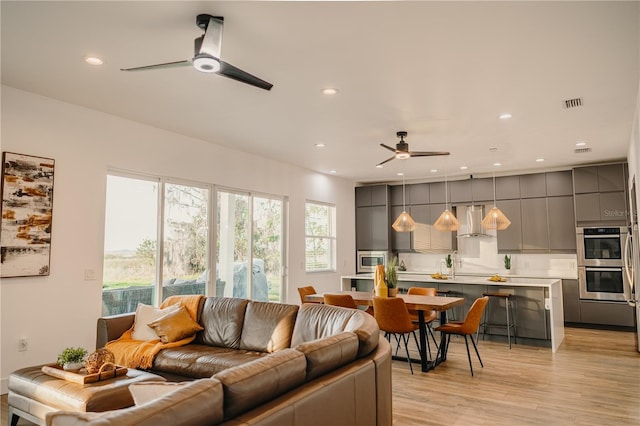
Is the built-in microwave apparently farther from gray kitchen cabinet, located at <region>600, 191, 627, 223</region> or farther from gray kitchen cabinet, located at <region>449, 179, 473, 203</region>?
gray kitchen cabinet, located at <region>600, 191, 627, 223</region>

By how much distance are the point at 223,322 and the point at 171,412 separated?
9.47 feet

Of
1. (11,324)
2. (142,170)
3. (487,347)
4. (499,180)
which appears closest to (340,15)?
(142,170)

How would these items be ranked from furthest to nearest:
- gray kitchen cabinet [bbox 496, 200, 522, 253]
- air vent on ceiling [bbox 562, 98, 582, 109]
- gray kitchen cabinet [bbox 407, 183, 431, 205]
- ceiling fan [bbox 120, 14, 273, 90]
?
gray kitchen cabinet [bbox 407, 183, 431, 205]
gray kitchen cabinet [bbox 496, 200, 522, 253]
air vent on ceiling [bbox 562, 98, 582, 109]
ceiling fan [bbox 120, 14, 273, 90]

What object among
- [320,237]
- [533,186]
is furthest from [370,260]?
[533,186]

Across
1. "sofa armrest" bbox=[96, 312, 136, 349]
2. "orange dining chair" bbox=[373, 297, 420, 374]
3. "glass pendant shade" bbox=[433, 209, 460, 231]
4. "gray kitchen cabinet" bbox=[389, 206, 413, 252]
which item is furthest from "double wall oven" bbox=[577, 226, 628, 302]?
"sofa armrest" bbox=[96, 312, 136, 349]

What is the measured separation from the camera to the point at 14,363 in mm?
3986

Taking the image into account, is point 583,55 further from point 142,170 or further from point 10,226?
point 10,226

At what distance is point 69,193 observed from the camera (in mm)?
4469

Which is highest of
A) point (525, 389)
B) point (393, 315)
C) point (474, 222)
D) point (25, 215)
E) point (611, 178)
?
point (611, 178)

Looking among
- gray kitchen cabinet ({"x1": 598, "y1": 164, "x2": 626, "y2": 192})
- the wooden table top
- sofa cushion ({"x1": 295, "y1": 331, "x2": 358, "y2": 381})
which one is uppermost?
gray kitchen cabinet ({"x1": 598, "y1": 164, "x2": 626, "y2": 192})

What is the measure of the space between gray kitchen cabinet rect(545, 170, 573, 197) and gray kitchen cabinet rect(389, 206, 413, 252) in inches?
110

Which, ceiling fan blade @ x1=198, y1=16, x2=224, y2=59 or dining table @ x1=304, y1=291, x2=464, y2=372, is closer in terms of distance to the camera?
ceiling fan blade @ x1=198, y1=16, x2=224, y2=59

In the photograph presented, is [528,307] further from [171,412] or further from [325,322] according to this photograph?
[171,412]

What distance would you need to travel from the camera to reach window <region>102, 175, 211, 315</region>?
16.2 feet
